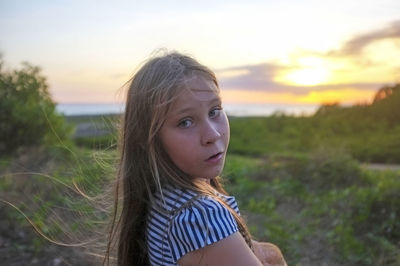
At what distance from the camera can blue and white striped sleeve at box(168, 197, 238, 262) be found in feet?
4.87

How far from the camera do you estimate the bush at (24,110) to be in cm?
611

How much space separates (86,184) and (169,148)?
99 centimetres

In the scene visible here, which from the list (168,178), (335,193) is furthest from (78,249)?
(335,193)

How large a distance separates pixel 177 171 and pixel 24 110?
4961 millimetres

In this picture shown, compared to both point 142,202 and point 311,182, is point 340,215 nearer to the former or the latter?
point 311,182

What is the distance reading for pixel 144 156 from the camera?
1.83 meters

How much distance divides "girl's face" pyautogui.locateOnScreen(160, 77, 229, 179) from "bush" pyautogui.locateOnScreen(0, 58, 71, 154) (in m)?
4.64

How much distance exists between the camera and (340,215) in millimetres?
4441

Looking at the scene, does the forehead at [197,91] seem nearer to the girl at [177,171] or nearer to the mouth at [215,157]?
the girl at [177,171]

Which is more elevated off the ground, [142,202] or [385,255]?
[142,202]

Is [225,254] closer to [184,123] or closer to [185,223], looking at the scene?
[185,223]

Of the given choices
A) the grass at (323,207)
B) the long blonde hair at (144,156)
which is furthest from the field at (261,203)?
the long blonde hair at (144,156)

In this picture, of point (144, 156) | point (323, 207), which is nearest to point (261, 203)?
point (323, 207)

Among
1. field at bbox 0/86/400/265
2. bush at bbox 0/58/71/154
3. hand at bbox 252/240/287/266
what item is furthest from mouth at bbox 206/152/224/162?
bush at bbox 0/58/71/154
